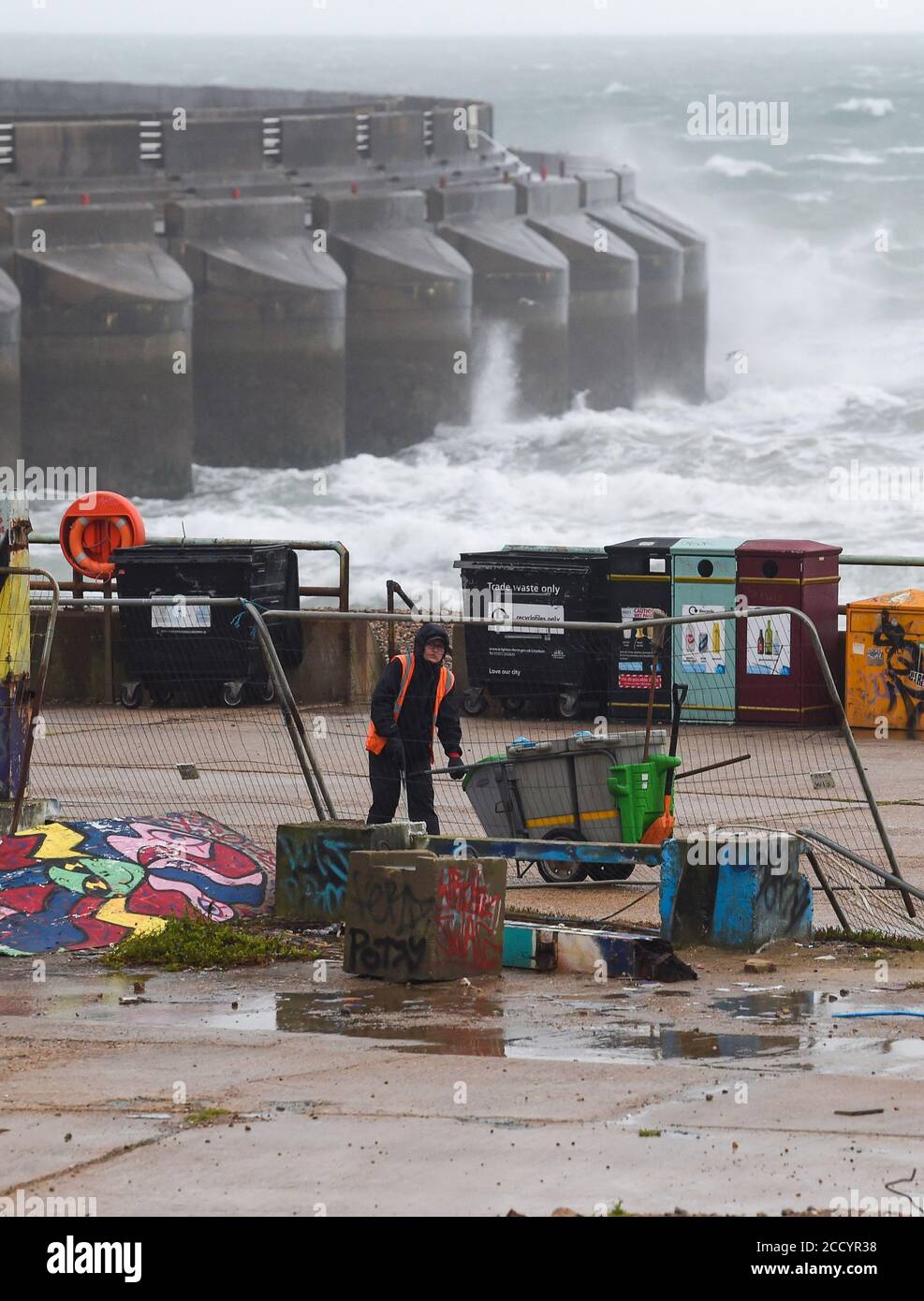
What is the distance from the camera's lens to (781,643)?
16.8 metres

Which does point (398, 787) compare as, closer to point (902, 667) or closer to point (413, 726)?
point (413, 726)

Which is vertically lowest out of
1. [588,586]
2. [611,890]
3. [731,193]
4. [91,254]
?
[611,890]

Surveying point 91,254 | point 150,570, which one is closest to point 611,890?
point 150,570

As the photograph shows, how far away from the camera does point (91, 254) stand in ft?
138

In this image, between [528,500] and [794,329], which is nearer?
[528,500]

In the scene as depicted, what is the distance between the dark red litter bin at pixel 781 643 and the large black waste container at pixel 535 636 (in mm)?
1227

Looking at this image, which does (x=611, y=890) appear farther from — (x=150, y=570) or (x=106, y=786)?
(x=150, y=570)

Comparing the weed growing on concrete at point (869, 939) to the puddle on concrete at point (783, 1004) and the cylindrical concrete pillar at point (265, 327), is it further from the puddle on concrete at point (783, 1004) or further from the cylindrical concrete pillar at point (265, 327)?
the cylindrical concrete pillar at point (265, 327)

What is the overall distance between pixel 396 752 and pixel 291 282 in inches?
1375

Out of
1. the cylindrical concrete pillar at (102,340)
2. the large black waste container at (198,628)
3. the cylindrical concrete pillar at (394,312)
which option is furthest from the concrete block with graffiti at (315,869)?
the cylindrical concrete pillar at (394,312)

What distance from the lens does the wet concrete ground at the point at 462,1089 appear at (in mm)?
6328

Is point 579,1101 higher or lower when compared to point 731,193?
lower

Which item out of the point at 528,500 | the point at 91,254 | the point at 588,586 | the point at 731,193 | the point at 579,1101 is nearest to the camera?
the point at 579,1101
